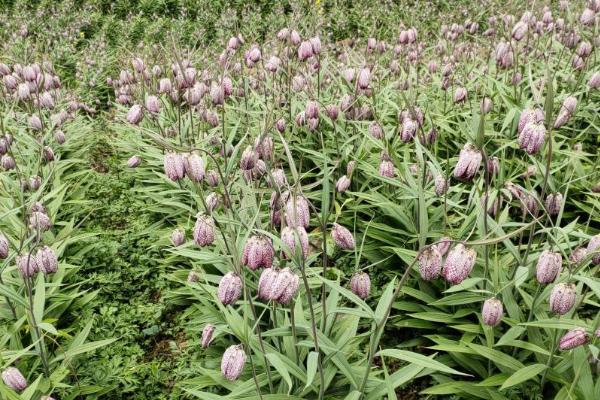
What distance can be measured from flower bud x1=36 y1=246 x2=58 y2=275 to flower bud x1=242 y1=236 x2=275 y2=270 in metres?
1.14

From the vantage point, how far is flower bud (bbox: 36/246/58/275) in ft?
8.14

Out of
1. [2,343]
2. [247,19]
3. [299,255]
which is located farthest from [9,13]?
[299,255]

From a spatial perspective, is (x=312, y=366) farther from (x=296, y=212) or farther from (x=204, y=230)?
(x=204, y=230)

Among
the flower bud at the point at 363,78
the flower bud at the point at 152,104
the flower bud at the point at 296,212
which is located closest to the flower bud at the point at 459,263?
the flower bud at the point at 296,212

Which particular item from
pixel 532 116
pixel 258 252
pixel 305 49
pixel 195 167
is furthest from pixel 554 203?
pixel 305 49

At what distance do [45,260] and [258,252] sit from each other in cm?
121

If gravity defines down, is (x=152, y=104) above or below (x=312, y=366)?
above

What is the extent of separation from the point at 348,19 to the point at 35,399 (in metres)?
10.5

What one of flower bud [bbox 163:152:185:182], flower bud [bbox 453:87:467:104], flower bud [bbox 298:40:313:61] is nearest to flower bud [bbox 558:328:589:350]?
flower bud [bbox 163:152:185:182]

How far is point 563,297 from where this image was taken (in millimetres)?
2016

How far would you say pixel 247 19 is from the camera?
11297 millimetres

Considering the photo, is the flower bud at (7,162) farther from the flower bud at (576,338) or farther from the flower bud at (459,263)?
the flower bud at (576,338)

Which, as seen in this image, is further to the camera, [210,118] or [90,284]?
[210,118]

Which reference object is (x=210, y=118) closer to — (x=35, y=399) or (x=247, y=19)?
(x=35, y=399)
